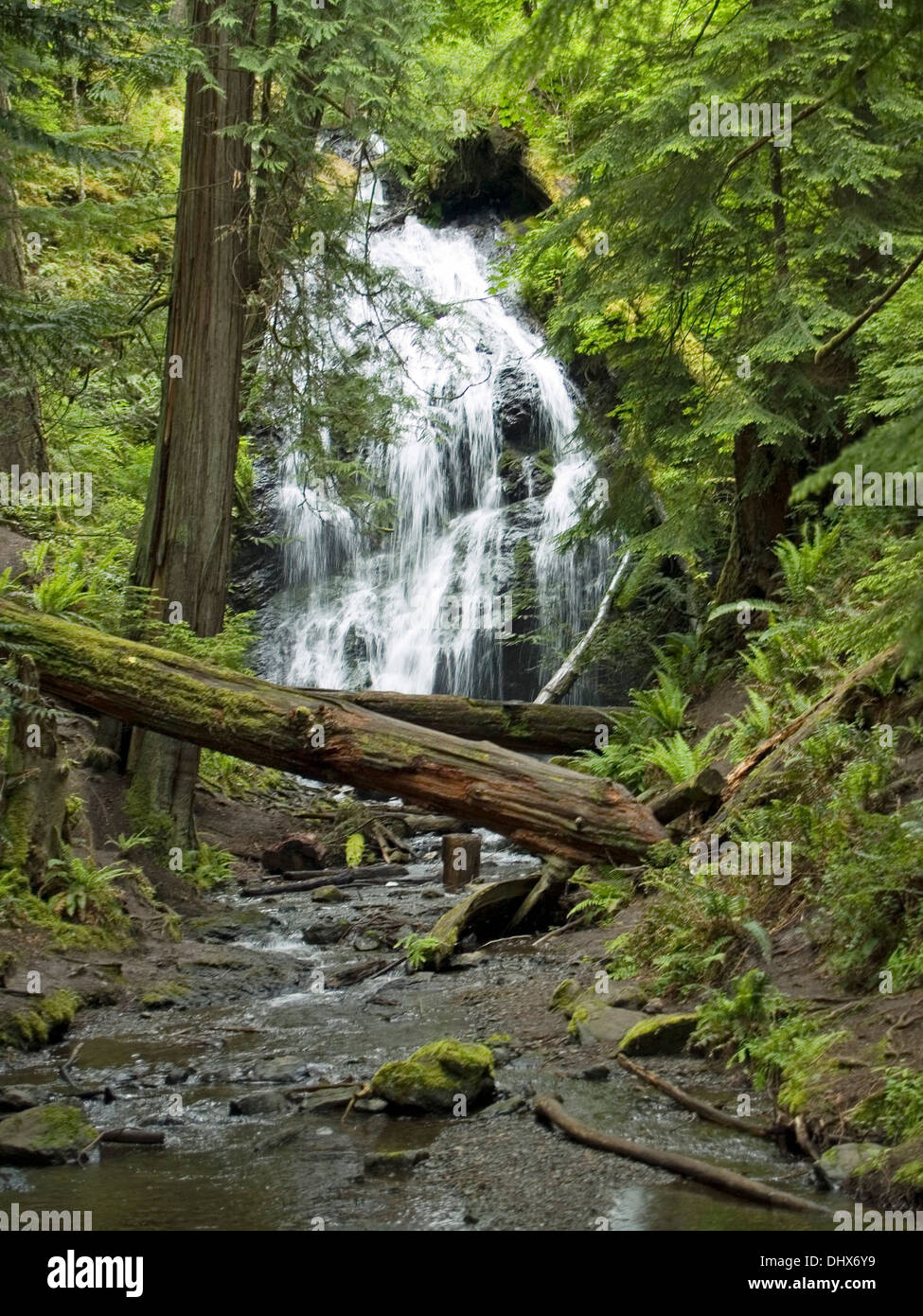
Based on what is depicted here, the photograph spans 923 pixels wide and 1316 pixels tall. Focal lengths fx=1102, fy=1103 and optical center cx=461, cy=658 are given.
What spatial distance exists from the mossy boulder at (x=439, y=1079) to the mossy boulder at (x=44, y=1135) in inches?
55.5

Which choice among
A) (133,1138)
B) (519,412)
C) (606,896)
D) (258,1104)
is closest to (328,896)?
(606,896)

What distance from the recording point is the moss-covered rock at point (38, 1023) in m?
6.46

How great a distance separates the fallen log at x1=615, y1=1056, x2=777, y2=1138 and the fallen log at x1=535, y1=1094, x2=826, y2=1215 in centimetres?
39

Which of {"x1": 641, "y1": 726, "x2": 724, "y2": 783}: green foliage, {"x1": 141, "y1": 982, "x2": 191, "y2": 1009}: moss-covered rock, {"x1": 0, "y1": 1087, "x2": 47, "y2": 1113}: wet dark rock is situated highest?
{"x1": 641, "y1": 726, "x2": 724, "y2": 783}: green foliage

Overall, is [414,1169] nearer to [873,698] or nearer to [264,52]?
[873,698]

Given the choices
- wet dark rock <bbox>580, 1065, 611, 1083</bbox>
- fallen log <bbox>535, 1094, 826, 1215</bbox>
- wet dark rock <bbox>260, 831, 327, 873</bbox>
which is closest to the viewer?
fallen log <bbox>535, 1094, 826, 1215</bbox>

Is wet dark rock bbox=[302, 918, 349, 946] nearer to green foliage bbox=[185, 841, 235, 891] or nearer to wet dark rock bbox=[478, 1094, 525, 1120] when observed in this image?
green foliage bbox=[185, 841, 235, 891]

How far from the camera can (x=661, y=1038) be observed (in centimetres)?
600

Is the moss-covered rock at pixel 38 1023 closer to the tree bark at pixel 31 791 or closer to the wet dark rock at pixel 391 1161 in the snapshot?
the tree bark at pixel 31 791

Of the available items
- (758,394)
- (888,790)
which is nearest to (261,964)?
(888,790)

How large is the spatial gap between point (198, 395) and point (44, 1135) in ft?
26.3

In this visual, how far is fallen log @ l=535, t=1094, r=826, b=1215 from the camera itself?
399 centimetres

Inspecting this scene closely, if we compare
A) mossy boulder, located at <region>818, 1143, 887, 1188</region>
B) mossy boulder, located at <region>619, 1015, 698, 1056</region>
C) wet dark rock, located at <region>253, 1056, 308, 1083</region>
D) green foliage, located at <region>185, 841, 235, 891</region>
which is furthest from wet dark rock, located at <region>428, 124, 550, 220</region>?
mossy boulder, located at <region>818, 1143, 887, 1188</region>

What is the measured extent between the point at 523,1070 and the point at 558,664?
11759 millimetres
